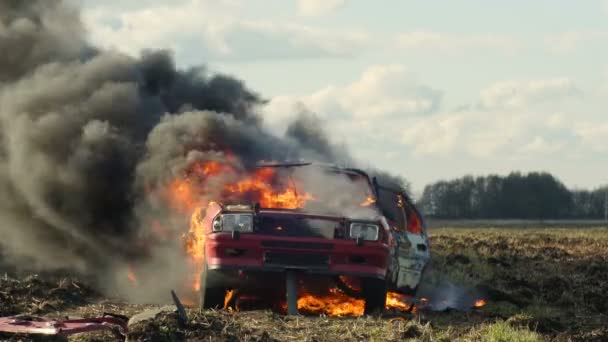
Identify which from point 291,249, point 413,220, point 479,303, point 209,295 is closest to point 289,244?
point 291,249

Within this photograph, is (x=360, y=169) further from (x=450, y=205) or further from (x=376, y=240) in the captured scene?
(x=450, y=205)

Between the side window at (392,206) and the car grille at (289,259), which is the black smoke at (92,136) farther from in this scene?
the car grille at (289,259)

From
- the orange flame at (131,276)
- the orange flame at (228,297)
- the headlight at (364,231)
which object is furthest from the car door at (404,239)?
the orange flame at (131,276)

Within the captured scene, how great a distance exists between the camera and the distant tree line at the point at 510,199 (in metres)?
99.7

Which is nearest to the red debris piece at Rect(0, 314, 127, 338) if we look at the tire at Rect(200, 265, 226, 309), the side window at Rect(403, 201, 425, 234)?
the tire at Rect(200, 265, 226, 309)

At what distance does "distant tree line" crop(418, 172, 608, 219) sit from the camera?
3925 inches

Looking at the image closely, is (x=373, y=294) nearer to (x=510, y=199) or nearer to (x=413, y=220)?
(x=413, y=220)

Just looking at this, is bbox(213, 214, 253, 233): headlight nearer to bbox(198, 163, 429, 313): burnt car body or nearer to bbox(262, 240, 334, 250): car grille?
bbox(198, 163, 429, 313): burnt car body

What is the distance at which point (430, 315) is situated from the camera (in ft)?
35.3

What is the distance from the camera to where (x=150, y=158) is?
1420cm

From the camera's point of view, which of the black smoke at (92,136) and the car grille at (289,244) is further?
the black smoke at (92,136)

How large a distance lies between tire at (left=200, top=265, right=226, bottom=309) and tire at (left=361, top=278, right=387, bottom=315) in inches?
57.0

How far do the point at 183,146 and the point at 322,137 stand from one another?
217 inches

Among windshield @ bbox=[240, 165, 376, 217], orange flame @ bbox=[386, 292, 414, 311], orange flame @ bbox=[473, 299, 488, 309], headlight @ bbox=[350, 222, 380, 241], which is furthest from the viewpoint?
orange flame @ bbox=[473, 299, 488, 309]
